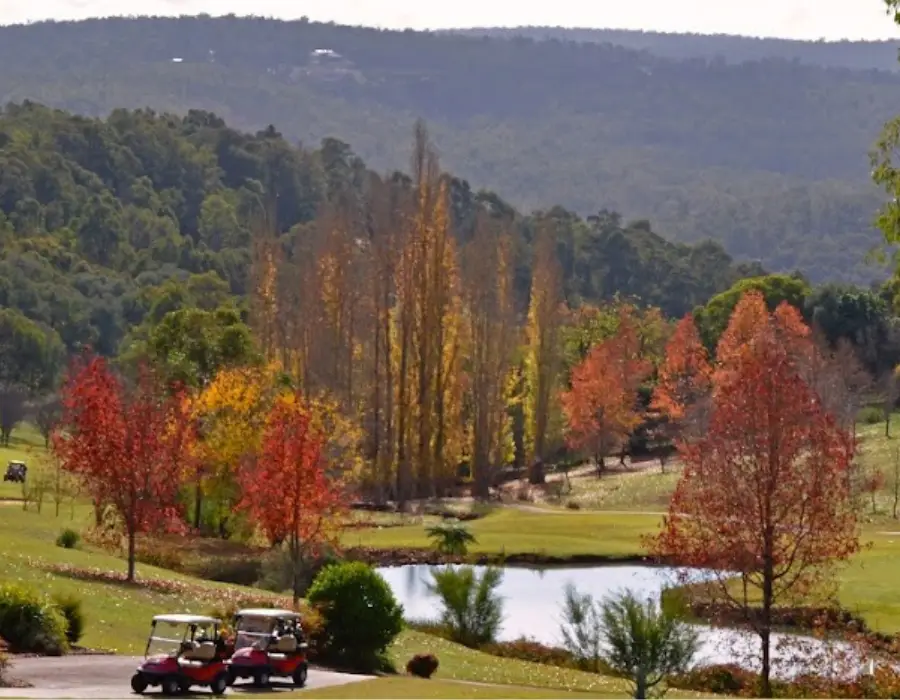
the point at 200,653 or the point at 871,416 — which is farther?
the point at 871,416

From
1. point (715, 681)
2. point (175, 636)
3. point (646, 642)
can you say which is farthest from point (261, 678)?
point (715, 681)

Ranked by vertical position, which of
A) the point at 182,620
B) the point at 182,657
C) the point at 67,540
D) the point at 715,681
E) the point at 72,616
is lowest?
the point at 67,540

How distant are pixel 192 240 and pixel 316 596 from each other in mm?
154608

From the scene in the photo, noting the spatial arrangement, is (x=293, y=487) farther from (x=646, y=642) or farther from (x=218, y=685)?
(x=646, y=642)

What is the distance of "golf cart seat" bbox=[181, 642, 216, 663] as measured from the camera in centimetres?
2797

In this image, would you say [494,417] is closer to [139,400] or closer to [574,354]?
[574,354]

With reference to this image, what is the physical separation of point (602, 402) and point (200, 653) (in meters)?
71.6

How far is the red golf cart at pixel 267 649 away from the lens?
2984 cm

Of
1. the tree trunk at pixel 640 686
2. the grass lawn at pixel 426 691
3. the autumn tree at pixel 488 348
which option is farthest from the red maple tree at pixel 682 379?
the tree trunk at pixel 640 686

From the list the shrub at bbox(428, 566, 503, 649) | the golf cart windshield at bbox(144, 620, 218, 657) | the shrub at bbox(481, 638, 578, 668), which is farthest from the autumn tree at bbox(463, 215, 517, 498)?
the golf cart windshield at bbox(144, 620, 218, 657)

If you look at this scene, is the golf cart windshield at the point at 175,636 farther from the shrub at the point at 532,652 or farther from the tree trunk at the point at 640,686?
the shrub at the point at 532,652

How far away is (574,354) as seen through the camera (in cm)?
11975

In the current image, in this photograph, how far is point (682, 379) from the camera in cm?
9856

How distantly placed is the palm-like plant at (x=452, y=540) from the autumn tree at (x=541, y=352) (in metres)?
35.0
